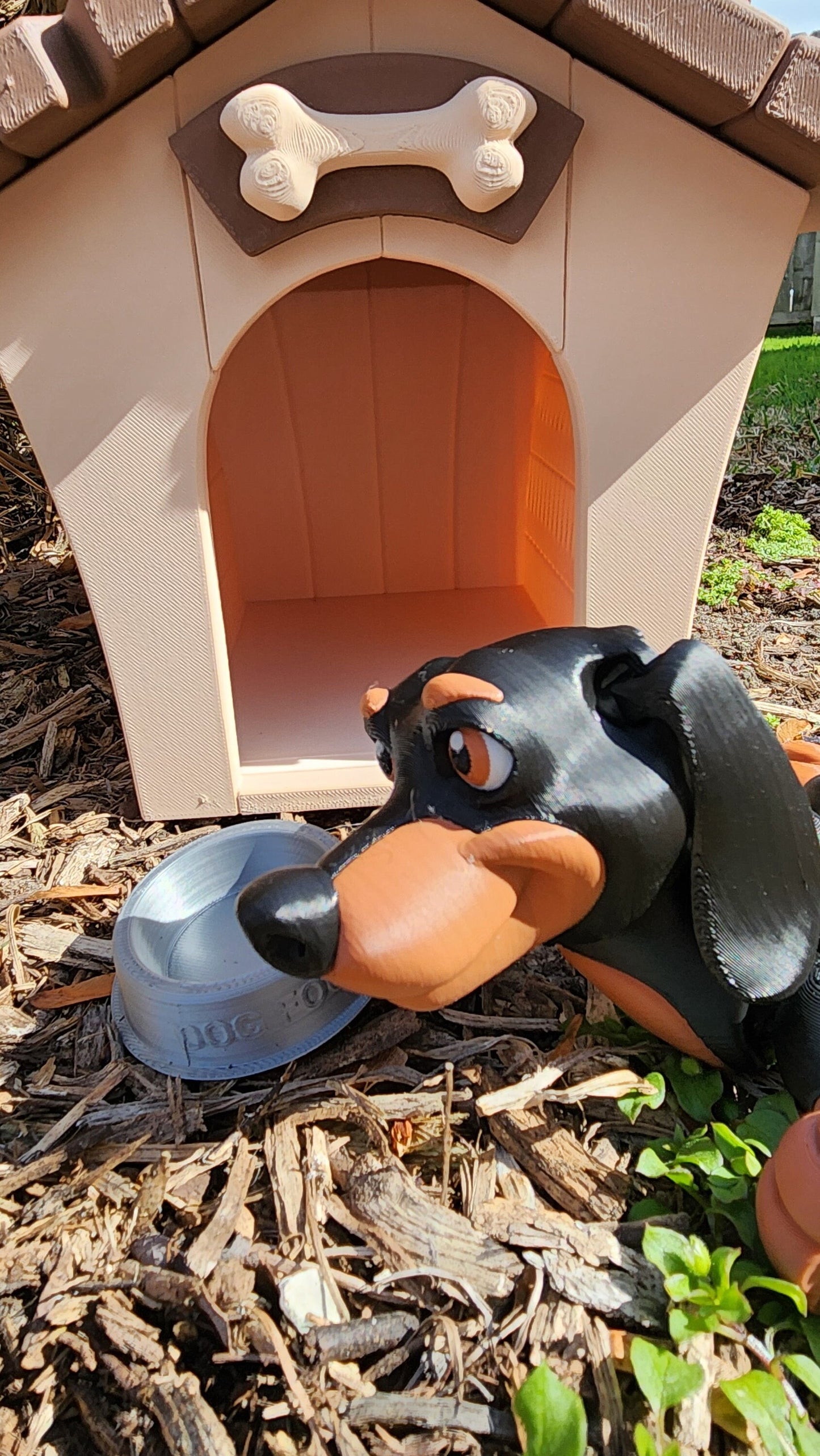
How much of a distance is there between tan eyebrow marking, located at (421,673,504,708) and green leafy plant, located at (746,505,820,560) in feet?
9.87

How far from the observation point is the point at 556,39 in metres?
1.61

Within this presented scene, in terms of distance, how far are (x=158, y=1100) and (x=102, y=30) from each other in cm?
160

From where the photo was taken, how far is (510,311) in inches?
122

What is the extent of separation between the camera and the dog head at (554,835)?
972mm

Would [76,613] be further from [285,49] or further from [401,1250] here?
[401,1250]

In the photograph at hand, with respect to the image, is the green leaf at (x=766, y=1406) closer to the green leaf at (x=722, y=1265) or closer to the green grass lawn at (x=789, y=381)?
the green leaf at (x=722, y=1265)

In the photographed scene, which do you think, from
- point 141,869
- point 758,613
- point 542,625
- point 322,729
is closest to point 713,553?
point 758,613

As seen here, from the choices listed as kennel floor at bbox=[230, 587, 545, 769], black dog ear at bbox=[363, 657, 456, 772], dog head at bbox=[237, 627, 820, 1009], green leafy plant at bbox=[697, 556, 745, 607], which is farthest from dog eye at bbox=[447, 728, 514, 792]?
green leafy plant at bbox=[697, 556, 745, 607]

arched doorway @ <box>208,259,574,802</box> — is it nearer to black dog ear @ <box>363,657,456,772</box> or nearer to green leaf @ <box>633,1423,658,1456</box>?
black dog ear @ <box>363,657,456,772</box>

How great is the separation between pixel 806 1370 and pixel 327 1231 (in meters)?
0.55

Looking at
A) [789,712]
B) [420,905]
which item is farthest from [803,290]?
[420,905]

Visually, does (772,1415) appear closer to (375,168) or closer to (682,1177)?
(682,1177)

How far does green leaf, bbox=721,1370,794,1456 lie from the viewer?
92 cm

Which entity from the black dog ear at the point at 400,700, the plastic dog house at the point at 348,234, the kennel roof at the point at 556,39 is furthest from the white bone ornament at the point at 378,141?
the black dog ear at the point at 400,700
